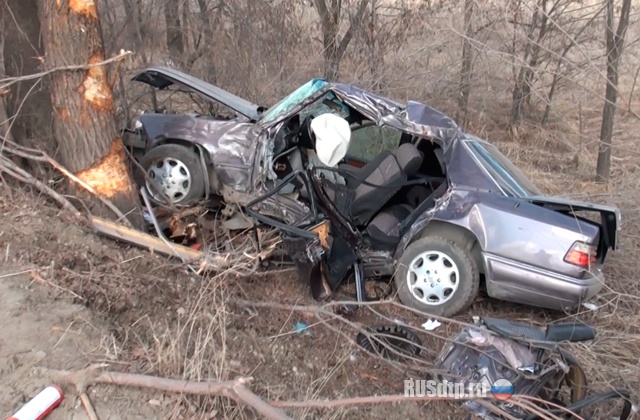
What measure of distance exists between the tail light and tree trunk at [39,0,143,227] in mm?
3638

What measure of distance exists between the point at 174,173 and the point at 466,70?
7.59 meters

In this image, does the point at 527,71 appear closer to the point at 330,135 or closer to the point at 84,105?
the point at 330,135

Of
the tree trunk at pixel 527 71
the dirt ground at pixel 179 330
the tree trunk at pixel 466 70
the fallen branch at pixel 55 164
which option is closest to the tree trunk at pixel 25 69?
the fallen branch at pixel 55 164

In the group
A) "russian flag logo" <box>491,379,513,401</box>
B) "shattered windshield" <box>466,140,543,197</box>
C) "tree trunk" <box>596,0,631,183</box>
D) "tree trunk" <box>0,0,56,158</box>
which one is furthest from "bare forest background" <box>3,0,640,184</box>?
"russian flag logo" <box>491,379,513,401</box>

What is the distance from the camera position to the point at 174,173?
230 inches

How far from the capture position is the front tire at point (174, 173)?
5.78 metres

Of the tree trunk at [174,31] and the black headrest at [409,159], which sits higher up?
the tree trunk at [174,31]

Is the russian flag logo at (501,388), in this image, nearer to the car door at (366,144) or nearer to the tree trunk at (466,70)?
the car door at (366,144)

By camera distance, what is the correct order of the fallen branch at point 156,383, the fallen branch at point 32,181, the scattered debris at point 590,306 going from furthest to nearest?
the scattered debris at point 590,306
the fallen branch at point 32,181
the fallen branch at point 156,383

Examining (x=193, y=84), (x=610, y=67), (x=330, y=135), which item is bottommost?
(x=330, y=135)

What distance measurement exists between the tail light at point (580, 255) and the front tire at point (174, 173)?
3476mm

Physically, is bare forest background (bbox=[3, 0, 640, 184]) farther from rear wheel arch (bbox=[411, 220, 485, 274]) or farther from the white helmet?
rear wheel arch (bbox=[411, 220, 485, 274])

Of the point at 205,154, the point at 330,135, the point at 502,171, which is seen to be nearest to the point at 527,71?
the point at 502,171

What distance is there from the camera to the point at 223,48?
11.3 metres
